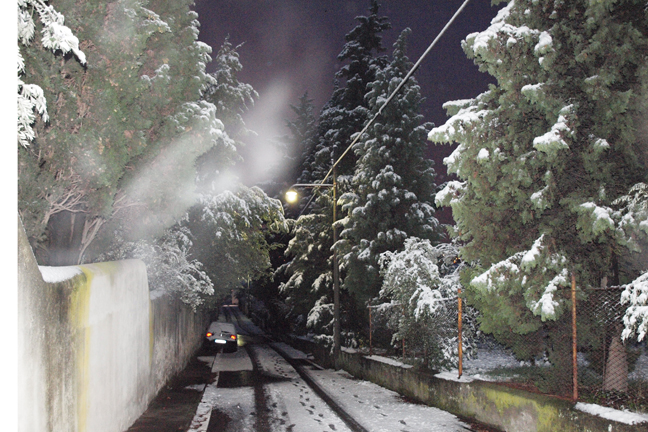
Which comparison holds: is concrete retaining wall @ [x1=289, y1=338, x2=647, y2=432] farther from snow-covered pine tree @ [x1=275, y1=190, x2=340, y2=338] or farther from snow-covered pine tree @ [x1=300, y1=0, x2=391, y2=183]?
snow-covered pine tree @ [x1=300, y1=0, x2=391, y2=183]

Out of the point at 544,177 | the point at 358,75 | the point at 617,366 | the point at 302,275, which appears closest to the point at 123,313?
the point at 544,177

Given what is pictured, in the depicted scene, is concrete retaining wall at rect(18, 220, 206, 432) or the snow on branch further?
the snow on branch

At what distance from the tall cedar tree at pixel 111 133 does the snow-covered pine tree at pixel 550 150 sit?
4936mm

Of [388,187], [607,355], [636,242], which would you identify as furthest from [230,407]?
[388,187]

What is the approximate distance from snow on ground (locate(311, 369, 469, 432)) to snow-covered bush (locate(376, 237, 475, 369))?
136cm

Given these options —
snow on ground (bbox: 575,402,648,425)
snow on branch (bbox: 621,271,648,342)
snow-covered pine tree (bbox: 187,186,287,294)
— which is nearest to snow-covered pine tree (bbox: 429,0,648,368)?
snow on branch (bbox: 621,271,648,342)

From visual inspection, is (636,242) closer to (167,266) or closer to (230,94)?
(167,266)

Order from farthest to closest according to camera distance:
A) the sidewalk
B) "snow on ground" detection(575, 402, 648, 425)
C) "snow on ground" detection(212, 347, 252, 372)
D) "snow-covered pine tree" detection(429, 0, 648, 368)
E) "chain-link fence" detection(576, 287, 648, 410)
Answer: "snow on ground" detection(212, 347, 252, 372) < the sidewalk < "snow-covered pine tree" detection(429, 0, 648, 368) < "chain-link fence" detection(576, 287, 648, 410) < "snow on ground" detection(575, 402, 648, 425)

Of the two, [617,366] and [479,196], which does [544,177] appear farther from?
[617,366]

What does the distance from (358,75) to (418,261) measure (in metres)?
18.0

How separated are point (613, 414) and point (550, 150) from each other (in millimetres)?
3581

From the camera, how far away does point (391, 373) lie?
41.2 feet

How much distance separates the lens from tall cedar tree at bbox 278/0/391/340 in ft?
82.1

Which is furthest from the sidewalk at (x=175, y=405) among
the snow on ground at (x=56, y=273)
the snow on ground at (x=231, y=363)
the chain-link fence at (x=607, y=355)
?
the chain-link fence at (x=607, y=355)
